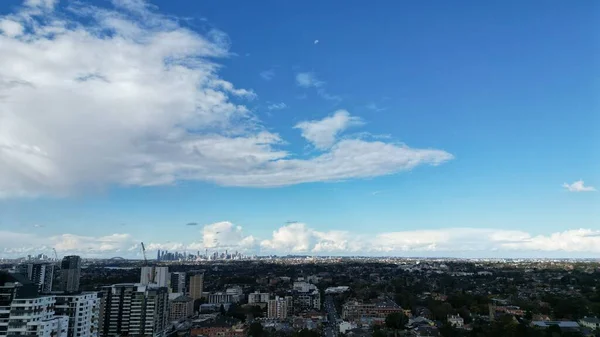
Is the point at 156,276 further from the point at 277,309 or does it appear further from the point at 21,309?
the point at 21,309

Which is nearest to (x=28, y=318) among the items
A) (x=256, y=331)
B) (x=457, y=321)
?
(x=256, y=331)

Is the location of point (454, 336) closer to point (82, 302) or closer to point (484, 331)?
point (484, 331)

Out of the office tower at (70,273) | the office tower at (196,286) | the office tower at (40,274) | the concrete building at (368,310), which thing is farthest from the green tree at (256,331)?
the office tower at (40,274)

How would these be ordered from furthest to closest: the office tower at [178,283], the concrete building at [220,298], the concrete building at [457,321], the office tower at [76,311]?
the office tower at [178,283] < the concrete building at [220,298] < the concrete building at [457,321] < the office tower at [76,311]

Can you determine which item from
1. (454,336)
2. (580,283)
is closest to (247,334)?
(454,336)

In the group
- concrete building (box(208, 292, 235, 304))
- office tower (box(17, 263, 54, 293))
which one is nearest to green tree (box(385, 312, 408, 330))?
concrete building (box(208, 292, 235, 304))

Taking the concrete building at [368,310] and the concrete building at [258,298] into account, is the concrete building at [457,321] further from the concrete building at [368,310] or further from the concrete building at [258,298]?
the concrete building at [258,298]

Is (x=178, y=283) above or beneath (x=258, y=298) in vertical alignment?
above
